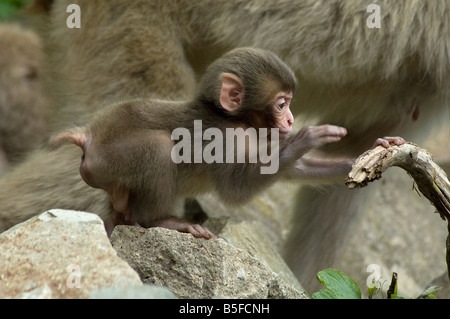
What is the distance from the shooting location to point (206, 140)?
127 inches

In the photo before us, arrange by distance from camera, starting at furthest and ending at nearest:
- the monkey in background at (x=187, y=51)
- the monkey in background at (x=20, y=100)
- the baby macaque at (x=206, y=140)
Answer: the monkey in background at (x=20, y=100), the monkey in background at (x=187, y=51), the baby macaque at (x=206, y=140)

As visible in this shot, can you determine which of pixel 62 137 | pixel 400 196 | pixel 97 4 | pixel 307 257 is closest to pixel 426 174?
pixel 62 137

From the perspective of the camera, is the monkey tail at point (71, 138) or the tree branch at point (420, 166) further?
the monkey tail at point (71, 138)

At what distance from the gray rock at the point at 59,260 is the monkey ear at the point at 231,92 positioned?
803mm

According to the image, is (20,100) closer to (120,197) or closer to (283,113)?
(120,197)

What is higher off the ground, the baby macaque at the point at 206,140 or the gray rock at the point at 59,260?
the baby macaque at the point at 206,140

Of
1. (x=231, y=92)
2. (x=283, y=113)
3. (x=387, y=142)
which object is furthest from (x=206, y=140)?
(x=387, y=142)

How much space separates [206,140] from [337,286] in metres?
0.78

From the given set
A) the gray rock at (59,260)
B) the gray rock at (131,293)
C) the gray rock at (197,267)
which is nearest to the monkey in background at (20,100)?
the gray rock at (197,267)

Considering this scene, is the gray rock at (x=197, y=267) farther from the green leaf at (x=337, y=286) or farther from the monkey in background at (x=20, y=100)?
the monkey in background at (x=20, y=100)

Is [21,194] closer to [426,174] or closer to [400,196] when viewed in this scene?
[426,174]

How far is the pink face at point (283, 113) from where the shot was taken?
3240 mm
